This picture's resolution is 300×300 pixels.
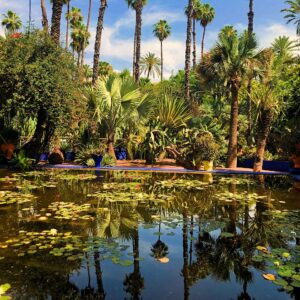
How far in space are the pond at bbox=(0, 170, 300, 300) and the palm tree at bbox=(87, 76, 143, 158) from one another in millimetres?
8133

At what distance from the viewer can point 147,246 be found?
4719mm

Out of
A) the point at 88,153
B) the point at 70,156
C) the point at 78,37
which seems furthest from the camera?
the point at 78,37

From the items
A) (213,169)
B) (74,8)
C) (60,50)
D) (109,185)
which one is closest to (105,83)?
(60,50)

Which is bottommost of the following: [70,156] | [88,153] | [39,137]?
[70,156]

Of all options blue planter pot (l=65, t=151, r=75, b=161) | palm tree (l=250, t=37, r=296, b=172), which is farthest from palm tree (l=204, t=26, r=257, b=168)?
blue planter pot (l=65, t=151, r=75, b=161)

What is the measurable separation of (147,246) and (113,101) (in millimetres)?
12039

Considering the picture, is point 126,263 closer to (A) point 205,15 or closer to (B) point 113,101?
(B) point 113,101

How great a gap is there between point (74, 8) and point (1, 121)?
39008 mm

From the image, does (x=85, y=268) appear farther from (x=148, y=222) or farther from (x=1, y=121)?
(x=1, y=121)

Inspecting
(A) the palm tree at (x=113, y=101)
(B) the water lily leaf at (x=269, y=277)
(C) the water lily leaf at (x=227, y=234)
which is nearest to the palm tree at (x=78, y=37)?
(A) the palm tree at (x=113, y=101)

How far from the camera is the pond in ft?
11.4

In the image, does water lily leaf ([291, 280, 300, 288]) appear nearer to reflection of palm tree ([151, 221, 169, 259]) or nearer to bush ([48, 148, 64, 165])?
reflection of palm tree ([151, 221, 169, 259])

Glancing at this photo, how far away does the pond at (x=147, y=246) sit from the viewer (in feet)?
11.4

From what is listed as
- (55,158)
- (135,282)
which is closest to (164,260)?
(135,282)
